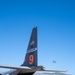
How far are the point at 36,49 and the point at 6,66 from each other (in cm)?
657

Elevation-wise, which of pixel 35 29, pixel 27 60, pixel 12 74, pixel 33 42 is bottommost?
pixel 12 74

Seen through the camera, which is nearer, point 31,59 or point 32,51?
point 31,59

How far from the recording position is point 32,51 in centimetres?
2588

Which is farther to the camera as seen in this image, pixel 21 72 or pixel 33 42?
pixel 33 42

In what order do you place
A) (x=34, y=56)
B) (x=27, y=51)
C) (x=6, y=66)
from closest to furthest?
(x=6, y=66)
(x=34, y=56)
(x=27, y=51)

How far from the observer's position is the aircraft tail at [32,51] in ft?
82.3

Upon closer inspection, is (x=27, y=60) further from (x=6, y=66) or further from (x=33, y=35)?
(x=6, y=66)

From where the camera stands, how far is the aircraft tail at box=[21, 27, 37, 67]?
25078 millimetres

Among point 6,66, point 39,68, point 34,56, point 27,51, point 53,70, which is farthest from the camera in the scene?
point 27,51

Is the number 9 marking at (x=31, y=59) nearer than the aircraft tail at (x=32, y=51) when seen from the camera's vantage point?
No

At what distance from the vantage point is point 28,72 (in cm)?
2297

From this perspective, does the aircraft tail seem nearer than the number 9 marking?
Yes

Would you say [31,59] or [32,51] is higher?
[32,51]

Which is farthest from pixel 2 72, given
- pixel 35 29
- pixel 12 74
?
pixel 35 29
